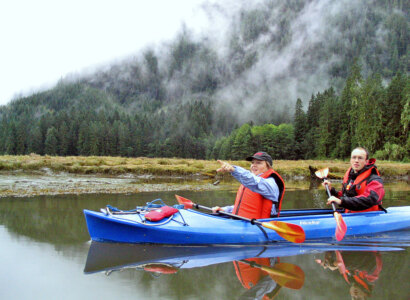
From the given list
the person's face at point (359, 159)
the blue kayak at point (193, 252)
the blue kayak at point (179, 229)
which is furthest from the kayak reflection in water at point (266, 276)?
the person's face at point (359, 159)

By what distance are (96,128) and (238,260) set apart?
96.4 m

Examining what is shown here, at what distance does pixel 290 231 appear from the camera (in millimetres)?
7188

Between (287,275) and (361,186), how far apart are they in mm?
3488

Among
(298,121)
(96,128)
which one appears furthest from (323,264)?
(96,128)

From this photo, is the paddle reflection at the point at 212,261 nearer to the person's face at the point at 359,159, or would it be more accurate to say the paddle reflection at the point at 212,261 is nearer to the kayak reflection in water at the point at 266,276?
the kayak reflection in water at the point at 266,276

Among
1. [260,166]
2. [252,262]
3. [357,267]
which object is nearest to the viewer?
[357,267]

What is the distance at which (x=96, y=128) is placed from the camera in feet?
322

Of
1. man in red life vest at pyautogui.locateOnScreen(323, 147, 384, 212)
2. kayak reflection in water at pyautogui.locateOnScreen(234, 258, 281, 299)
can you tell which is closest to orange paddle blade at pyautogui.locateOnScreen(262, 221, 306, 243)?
kayak reflection in water at pyautogui.locateOnScreen(234, 258, 281, 299)

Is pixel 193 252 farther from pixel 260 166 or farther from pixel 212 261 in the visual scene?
pixel 260 166

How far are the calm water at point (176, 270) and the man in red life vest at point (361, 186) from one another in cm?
92

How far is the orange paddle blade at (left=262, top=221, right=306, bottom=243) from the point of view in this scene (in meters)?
7.17

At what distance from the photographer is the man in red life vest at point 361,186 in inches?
315

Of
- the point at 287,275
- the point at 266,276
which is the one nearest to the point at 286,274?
the point at 287,275

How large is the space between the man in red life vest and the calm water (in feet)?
3.02
